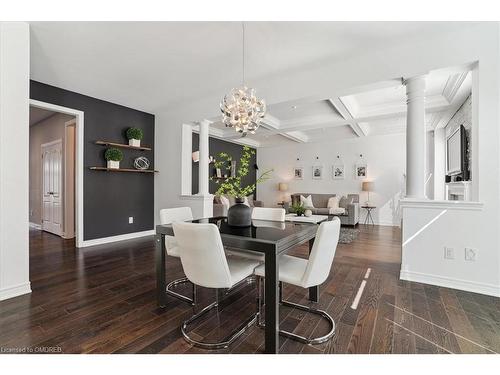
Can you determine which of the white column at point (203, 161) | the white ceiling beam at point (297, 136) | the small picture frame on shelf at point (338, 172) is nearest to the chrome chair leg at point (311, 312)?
the white column at point (203, 161)

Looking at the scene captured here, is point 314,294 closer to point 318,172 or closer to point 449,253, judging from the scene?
point 449,253

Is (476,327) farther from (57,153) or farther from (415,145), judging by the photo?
(57,153)

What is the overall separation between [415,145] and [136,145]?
4.64 metres

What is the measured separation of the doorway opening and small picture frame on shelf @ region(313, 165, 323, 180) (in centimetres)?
640

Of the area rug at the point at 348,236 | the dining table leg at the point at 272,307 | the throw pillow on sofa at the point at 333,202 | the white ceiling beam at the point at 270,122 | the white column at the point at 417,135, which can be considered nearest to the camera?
the dining table leg at the point at 272,307

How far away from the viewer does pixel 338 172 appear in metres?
7.65

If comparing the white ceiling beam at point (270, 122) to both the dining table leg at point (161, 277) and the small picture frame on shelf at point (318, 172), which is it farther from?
the dining table leg at point (161, 277)

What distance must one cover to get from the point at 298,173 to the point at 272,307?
7.17 m

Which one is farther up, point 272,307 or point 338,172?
point 338,172

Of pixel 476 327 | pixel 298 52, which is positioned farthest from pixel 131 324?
pixel 298 52

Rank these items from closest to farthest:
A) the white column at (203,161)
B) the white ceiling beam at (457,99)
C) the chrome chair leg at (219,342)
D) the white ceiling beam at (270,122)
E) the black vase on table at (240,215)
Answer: the chrome chair leg at (219,342), the black vase on table at (240,215), the white ceiling beam at (457,99), the white column at (203,161), the white ceiling beam at (270,122)

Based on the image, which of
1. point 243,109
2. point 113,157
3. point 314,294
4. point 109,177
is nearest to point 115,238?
point 109,177

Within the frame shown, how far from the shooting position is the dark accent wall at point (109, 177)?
4.25m

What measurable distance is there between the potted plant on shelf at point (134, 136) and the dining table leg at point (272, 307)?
13.9 feet
